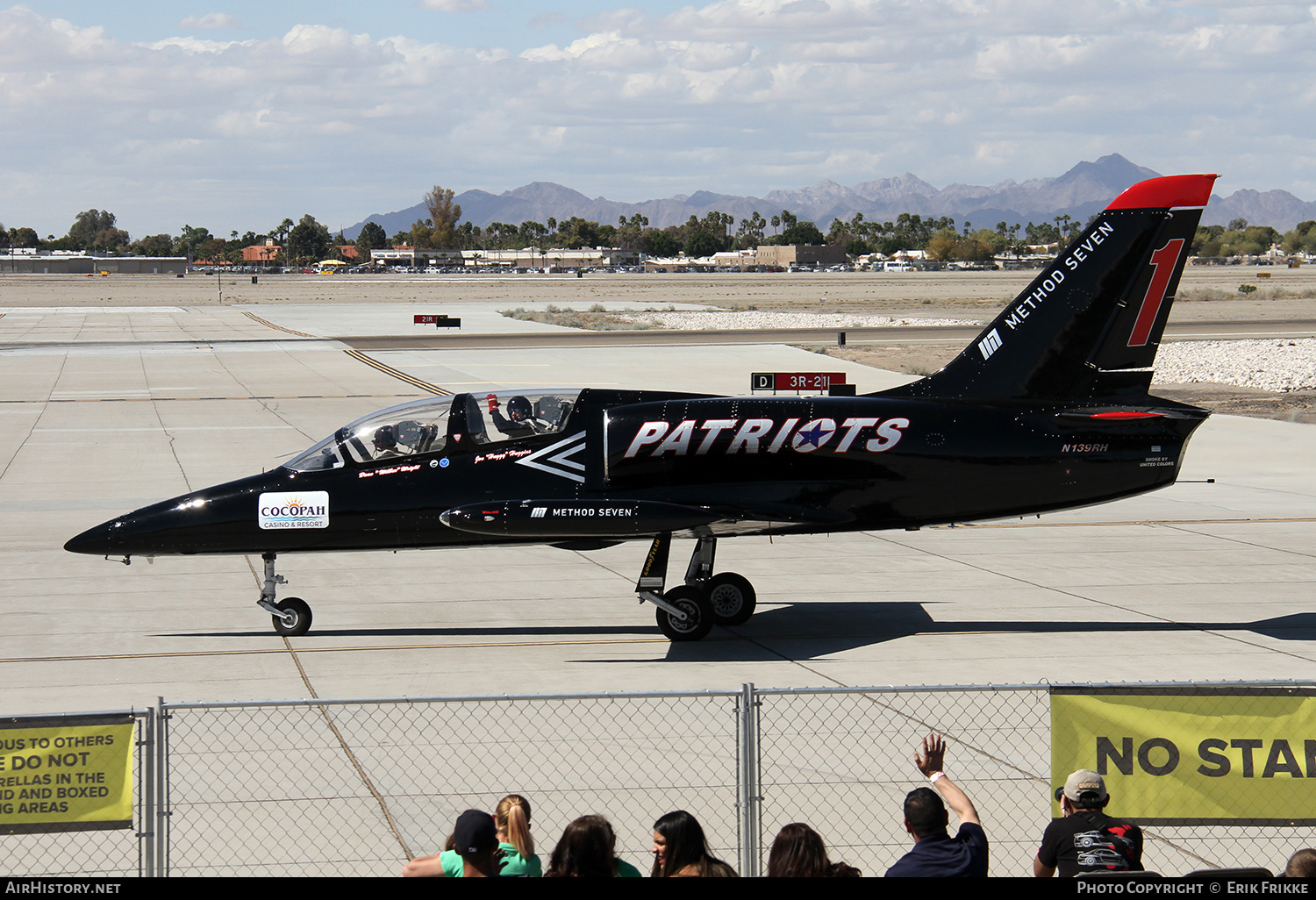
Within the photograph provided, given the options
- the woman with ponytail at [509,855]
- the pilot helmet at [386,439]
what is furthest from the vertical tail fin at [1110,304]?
the woman with ponytail at [509,855]

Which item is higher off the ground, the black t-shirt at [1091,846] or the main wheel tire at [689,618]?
the black t-shirt at [1091,846]

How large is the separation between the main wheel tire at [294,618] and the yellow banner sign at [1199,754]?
9.83 metres

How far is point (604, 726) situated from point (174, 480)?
1771 cm

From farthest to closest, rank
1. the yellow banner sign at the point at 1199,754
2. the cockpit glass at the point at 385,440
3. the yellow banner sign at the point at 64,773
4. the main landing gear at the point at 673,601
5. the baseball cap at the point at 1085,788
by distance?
the cockpit glass at the point at 385,440 < the main landing gear at the point at 673,601 < the yellow banner sign at the point at 1199,754 < the yellow banner sign at the point at 64,773 < the baseball cap at the point at 1085,788

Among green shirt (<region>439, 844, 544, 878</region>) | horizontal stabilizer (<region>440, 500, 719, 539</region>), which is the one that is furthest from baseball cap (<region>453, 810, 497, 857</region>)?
horizontal stabilizer (<region>440, 500, 719, 539</region>)

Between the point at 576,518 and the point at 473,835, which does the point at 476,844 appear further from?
the point at 576,518

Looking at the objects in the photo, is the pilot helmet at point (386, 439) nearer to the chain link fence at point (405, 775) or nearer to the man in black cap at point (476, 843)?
the chain link fence at point (405, 775)

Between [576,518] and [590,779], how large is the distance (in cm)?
493

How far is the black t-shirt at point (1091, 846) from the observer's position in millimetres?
6730

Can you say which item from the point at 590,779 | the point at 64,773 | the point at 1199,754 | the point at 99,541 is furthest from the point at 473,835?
the point at 99,541

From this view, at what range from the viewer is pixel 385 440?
15.6 meters

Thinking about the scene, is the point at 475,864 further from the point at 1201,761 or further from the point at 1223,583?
the point at 1223,583

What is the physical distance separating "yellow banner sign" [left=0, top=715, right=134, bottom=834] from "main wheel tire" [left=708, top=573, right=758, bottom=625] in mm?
9002

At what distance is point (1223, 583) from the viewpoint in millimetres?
17906
